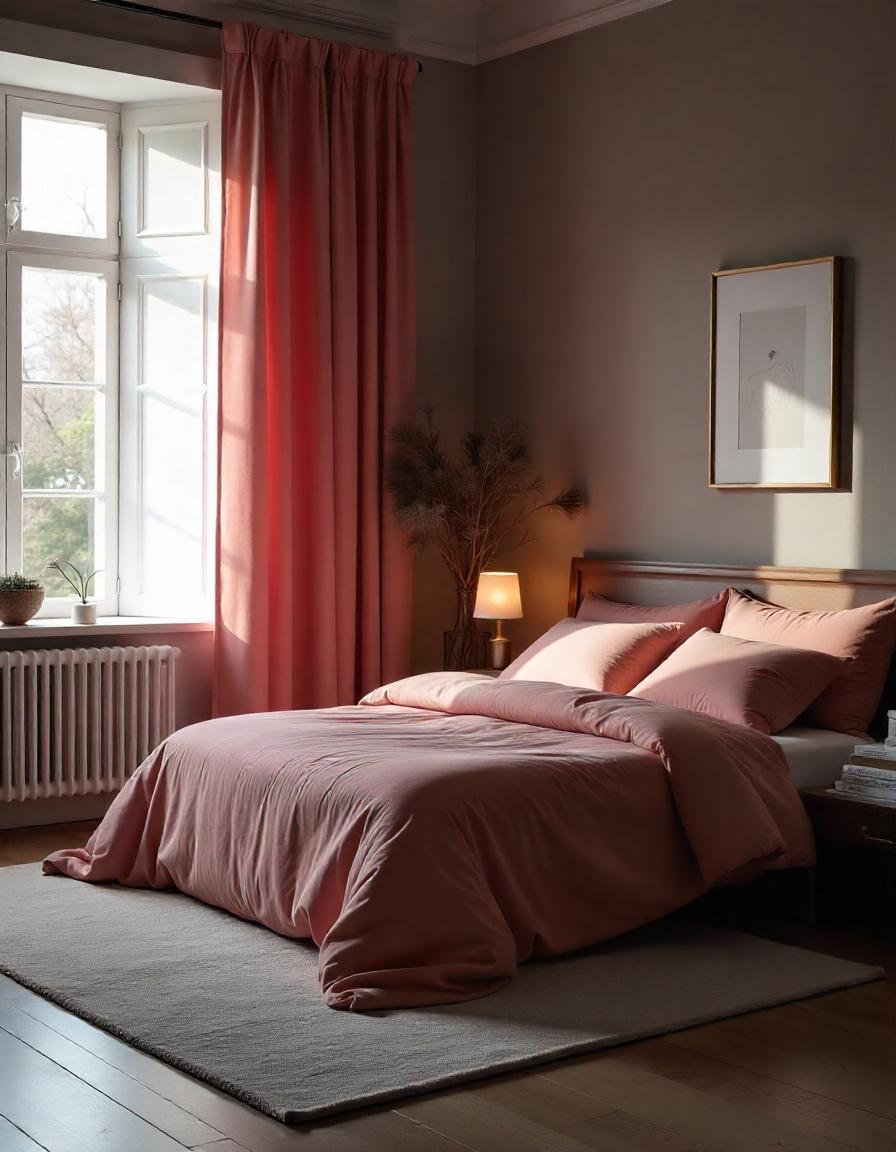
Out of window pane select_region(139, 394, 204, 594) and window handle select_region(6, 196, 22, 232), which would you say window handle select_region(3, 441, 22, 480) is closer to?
window pane select_region(139, 394, 204, 594)

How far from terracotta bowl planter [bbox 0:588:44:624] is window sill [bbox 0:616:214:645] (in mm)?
30

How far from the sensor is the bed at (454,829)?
11.2ft

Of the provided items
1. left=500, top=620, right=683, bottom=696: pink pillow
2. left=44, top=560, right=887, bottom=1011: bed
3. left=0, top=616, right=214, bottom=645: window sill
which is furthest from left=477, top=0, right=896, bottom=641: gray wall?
left=0, top=616, right=214, bottom=645: window sill

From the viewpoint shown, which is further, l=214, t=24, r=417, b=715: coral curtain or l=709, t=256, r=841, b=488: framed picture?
l=214, t=24, r=417, b=715: coral curtain

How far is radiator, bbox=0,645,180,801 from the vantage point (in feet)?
17.1

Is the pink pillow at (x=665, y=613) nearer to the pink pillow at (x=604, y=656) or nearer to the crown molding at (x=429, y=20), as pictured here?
the pink pillow at (x=604, y=656)

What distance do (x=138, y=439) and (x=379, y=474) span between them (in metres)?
0.96

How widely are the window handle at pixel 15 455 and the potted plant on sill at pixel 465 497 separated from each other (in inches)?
55.2

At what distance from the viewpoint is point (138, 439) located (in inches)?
230

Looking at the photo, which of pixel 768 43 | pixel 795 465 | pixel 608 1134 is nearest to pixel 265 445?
pixel 795 465

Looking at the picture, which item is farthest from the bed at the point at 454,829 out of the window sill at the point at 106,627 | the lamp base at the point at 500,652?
the lamp base at the point at 500,652

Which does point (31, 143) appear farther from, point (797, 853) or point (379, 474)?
point (797, 853)

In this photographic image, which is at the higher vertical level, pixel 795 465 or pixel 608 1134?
pixel 795 465

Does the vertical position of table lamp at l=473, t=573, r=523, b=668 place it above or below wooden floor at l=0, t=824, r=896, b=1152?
above
